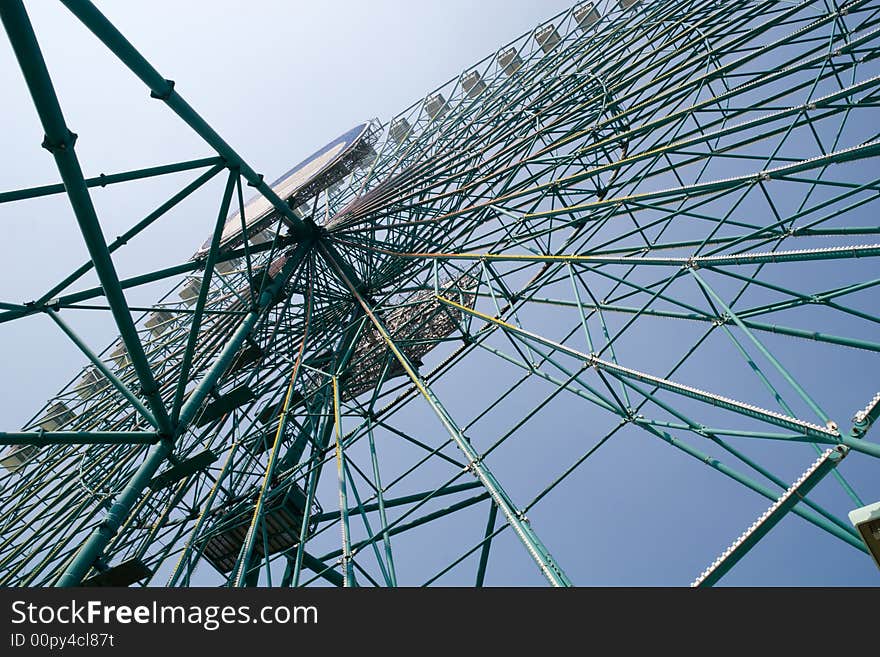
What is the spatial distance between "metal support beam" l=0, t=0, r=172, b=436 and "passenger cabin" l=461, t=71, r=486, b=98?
19893 mm

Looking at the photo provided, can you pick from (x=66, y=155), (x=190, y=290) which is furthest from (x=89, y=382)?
(x=66, y=155)

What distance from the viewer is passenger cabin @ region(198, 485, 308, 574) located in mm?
16234

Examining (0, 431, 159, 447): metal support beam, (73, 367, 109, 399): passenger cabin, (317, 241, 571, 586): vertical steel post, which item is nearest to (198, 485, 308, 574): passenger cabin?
(317, 241, 571, 586): vertical steel post

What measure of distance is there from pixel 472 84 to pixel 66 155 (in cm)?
2183

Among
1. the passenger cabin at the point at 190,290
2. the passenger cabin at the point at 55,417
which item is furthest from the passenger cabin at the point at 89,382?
the passenger cabin at the point at 190,290

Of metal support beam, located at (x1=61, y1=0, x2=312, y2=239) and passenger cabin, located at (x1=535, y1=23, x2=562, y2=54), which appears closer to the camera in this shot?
metal support beam, located at (x1=61, y1=0, x2=312, y2=239)

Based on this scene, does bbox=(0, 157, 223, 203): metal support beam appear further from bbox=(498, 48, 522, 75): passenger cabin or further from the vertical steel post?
bbox=(498, 48, 522, 75): passenger cabin

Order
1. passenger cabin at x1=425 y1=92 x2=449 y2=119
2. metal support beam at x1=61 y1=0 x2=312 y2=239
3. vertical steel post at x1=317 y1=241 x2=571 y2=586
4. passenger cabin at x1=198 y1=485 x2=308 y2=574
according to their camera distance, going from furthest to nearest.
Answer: passenger cabin at x1=425 y1=92 x2=449 y2=119 < passenger cabin at x1=198 y1=485 x2=308 y2=574 < vertical steel post at x1=317 y1=241 x2=571 y2=586 < metal support beam at x1=61 y1=0 x2=312 y2=239

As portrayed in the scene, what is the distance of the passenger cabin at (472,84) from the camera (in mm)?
25953

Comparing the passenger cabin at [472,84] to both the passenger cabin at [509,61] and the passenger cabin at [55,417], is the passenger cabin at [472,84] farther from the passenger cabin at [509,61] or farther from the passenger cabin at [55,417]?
the passenger cabin at [55,417]

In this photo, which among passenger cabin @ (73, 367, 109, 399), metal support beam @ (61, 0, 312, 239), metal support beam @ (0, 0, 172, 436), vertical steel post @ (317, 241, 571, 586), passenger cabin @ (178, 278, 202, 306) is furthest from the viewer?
passenger cabin @ (178, 278, 202, 306)

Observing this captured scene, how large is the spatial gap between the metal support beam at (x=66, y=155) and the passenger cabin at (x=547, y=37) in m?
21.4

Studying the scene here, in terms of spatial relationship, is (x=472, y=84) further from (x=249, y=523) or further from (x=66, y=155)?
(x=66, y=155)

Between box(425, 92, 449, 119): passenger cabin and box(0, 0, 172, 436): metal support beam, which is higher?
box(425, 92, 449, 119): passenger cabin
